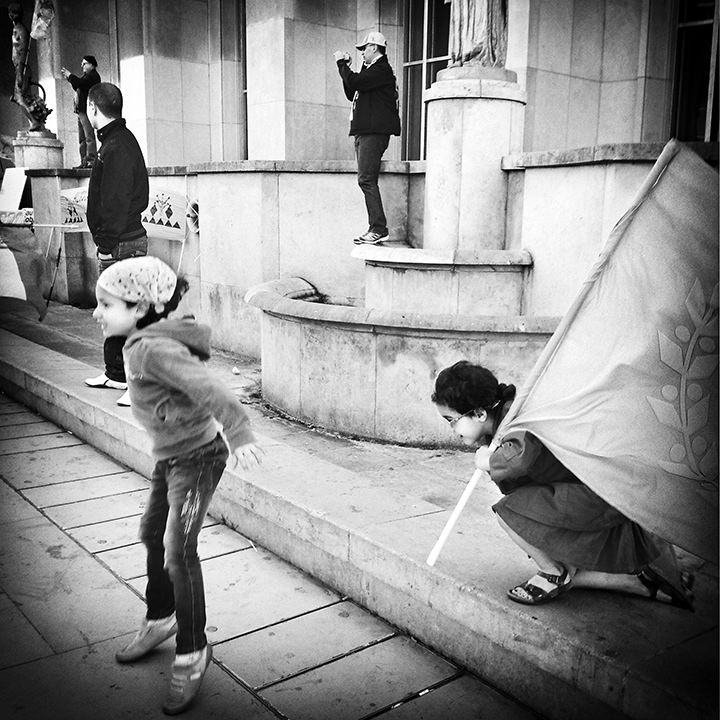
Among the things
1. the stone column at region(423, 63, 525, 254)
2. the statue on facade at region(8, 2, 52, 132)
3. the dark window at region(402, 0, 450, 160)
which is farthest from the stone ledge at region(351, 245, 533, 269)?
the statue on facade at region(8, 2, 52, 132)

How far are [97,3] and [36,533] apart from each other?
44.4 feet

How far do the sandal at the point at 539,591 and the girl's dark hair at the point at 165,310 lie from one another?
1.52m

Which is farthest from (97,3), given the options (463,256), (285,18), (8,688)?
(8,688)

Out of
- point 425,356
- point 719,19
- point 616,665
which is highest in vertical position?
point 719,19

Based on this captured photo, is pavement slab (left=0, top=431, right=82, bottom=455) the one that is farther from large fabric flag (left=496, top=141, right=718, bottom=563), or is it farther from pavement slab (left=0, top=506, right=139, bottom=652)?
large fabric flag (left=496, top=141, right=718, bottom=563)

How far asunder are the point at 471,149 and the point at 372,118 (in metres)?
1.20

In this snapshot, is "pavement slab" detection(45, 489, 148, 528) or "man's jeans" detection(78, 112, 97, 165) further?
"man's jeans" detection(78, 112, 97, 165)

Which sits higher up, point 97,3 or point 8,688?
point 97,3

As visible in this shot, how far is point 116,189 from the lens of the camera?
18.2ft

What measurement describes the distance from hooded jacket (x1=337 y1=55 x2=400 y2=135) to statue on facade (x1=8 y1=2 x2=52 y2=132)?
8728 mm

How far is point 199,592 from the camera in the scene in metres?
2.81

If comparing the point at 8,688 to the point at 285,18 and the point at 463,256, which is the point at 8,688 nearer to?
the point at 463,256

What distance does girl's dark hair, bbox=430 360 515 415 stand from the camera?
296 cm

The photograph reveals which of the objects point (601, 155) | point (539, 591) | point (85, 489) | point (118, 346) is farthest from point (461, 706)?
point (118, 346)
